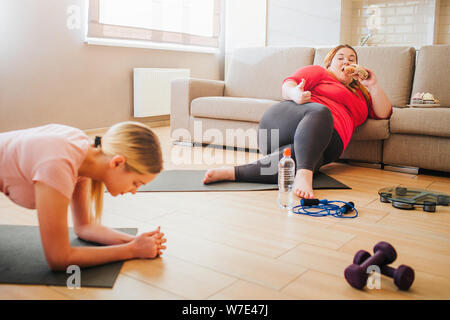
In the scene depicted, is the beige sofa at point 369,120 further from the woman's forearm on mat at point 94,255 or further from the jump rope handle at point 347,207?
the woman's forearm on mat at point 94,255

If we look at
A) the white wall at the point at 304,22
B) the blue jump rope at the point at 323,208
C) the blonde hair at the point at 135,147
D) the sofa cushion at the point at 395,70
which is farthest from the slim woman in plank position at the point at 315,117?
the white wall at the point at 304,22

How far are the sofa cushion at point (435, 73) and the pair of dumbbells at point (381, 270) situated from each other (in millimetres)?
2125

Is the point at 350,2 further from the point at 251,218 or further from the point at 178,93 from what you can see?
the point at 251,218

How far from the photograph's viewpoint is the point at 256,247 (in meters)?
1.47

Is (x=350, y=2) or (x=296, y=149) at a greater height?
(x=350, y=2)

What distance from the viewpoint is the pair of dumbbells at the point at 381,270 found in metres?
1.15

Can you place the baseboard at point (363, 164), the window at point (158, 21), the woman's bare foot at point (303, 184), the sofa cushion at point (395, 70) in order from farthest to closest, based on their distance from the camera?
the window at point (158, 21) → the sofa cushion at point (395, 70) → the baseboard at point (363, 164) → the woman's bare foot at point (303, 184)

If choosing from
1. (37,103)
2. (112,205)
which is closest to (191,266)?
(112,205)

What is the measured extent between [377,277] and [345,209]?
64cm

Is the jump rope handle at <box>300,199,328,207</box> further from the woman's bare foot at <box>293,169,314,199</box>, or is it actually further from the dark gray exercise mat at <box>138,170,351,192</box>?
the dark gray exercise mat at <box>138,170,351,192</box>

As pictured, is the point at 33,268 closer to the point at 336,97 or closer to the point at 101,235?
the point at 101,235

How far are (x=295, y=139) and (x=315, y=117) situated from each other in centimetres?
15

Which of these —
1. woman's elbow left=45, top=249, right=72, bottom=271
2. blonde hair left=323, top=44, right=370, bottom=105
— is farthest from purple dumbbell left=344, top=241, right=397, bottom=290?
blonde hair left=323, top=44, right=370, bottom=105
